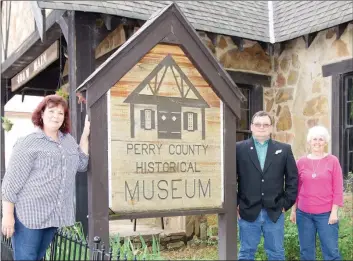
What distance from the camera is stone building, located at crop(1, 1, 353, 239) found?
20.8ft

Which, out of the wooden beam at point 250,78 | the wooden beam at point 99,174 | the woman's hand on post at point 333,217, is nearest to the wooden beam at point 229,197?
the woman's hand on post at point 333,217

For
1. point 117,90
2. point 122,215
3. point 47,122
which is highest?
point 117,90

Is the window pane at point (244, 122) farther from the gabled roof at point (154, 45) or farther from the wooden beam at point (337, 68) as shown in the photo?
the gabled roof at point (154, 45)

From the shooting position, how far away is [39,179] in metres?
3.32

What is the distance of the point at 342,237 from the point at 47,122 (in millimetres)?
3426

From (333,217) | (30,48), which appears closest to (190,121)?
(333,217)

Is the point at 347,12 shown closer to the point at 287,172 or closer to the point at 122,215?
the point at 287,172

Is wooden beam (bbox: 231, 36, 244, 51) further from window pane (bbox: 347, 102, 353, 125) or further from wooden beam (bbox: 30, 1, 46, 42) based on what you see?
wooden beam (bbox: 30, 1, 46, 42)

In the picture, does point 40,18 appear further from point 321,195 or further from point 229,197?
point 321,195

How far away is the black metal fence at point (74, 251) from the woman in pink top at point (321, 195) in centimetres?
153

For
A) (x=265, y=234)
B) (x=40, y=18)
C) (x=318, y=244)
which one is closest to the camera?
(x=265, y=234)

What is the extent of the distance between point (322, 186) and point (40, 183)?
2322mm

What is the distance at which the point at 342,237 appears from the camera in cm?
514

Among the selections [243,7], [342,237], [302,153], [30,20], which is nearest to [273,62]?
[243,7]
